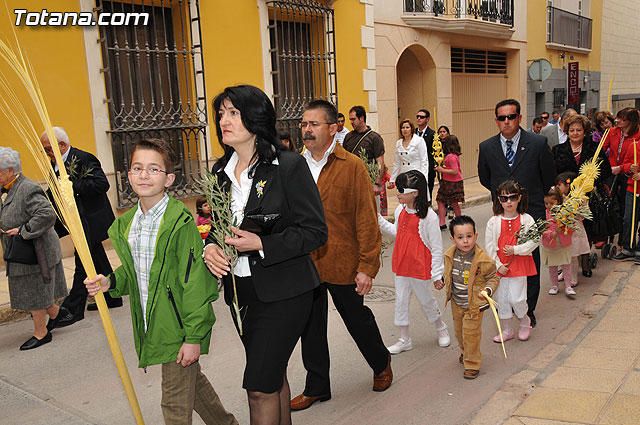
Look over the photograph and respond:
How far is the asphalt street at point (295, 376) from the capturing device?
4.09m

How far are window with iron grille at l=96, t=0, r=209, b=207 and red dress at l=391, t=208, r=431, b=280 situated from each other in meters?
5.22

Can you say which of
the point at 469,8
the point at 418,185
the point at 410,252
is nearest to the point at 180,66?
the point at 418,185

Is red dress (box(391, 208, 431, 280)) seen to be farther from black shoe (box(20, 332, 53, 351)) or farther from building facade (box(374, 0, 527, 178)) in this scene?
building facade (box(374, 0, 527, 178))

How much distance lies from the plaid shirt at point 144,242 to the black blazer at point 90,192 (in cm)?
312

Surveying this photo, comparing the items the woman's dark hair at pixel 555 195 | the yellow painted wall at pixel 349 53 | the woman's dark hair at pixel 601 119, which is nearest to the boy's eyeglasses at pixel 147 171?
the woman's dark hair at pixel 555 195

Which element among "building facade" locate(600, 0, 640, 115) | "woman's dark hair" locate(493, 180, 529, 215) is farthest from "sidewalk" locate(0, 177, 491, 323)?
"building facade" locate(600, 0, 640, 115)

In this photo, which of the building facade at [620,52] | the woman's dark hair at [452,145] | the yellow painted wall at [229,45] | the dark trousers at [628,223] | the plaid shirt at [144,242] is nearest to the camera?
the plaid shirt at [144,242]

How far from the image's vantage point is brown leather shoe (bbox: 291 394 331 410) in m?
4.10

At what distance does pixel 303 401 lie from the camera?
412cm

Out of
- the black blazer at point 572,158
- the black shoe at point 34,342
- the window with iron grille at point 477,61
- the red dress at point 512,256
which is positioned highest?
the window with iron grille at point 477,61

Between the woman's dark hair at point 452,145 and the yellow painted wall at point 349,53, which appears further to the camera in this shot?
the yellow painted wall at point 349,53

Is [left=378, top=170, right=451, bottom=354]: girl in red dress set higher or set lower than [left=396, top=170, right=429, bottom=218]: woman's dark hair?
lower

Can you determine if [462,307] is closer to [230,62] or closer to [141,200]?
[141,200]

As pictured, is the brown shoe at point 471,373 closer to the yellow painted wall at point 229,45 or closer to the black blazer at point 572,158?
the black blazer at point 572,158
